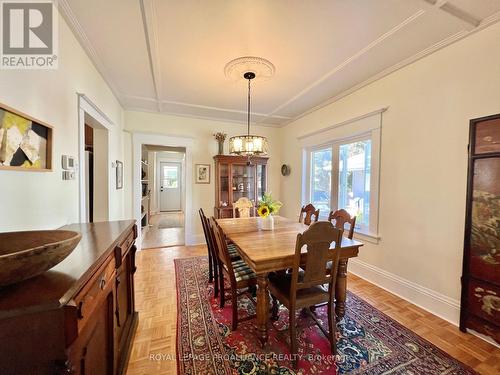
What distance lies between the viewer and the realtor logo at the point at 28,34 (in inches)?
51.5

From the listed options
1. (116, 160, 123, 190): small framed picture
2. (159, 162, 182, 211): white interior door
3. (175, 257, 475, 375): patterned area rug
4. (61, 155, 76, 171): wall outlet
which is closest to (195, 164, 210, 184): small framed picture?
(116, 160, 123, 190): small framed picture

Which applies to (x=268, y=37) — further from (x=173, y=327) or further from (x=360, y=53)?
(x=173, y=327)

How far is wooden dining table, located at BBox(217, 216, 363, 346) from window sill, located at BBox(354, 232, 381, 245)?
0.96 m

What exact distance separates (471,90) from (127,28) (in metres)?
3.20

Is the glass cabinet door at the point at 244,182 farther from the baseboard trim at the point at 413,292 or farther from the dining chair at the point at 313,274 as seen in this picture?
the dining chair at the point at 313,274

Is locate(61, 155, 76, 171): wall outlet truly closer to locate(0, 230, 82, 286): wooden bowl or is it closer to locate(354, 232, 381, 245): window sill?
locate(0, 230, 82, 286): wooden bowl

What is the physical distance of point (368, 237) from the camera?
2941 millimetres

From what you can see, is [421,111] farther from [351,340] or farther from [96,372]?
[96,372]

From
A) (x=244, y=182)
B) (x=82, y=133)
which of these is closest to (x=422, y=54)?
(x=244, y=182)

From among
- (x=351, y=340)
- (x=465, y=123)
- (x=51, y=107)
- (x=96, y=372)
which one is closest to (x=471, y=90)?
(x=465, y=123)

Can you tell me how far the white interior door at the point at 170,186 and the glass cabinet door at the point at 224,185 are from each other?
A: 539 centimetres

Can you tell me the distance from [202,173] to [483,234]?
415cm

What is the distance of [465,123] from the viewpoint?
78.2 inches

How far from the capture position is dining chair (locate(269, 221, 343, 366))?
1.55 meters
